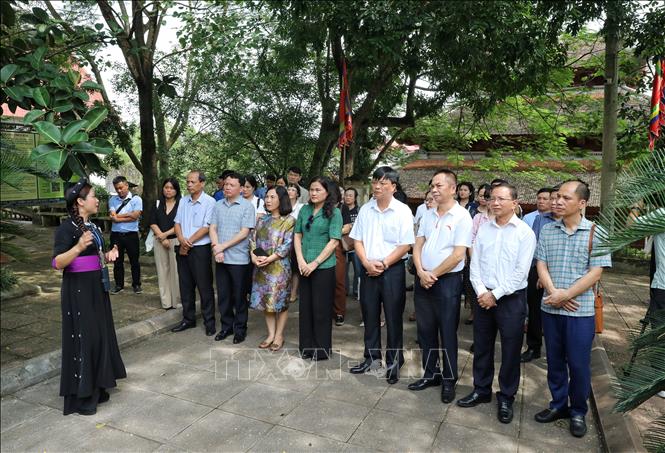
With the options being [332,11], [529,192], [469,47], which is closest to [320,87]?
[332,11]

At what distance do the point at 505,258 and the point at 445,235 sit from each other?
1.77 feet

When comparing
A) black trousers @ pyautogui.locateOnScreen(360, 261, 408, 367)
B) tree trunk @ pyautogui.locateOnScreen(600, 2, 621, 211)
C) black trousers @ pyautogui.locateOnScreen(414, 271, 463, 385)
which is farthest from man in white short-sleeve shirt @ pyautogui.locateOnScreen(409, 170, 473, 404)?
tree trunk @ pyautogui.locateOnScreen(600, 2, 621, 211)

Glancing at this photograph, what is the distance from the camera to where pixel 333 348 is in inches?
203

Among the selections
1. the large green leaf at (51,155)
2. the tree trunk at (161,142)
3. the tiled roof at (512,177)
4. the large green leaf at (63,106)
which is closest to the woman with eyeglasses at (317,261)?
the large green leaf at (63,106)

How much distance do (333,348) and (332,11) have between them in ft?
16.3

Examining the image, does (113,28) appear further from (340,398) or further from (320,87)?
(320,87)

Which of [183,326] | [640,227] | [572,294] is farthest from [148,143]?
[640,227]

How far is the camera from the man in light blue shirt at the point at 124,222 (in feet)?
22.7

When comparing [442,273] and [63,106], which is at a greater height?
[63,106]

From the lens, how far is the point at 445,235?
3955 mm

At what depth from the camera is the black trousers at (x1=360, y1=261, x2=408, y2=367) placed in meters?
4.33

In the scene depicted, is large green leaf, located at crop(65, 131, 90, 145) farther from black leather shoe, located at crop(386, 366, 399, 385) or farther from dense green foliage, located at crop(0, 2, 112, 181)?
black leather shoe, located at crop(386, 366, 399, 385)

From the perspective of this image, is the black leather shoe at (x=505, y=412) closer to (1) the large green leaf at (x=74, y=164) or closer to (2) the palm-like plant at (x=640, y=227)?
(2) the palm-like plant at (x=640, y=227)

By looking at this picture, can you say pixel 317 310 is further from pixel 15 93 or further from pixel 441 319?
pixel 15 93
